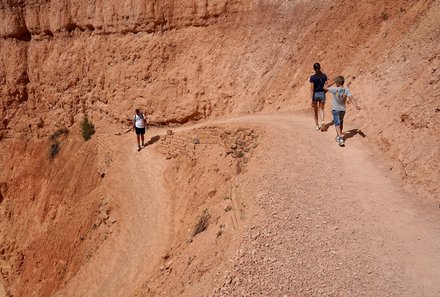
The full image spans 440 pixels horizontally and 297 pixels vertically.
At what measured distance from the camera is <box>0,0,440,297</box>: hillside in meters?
7.55

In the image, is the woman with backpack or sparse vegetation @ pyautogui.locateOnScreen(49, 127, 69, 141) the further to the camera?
sparse vegetation @ pyautogui.locateOnScreen(49, 127, 69, 141)

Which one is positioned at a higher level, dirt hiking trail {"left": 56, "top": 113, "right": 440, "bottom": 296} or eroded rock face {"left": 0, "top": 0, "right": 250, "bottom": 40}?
eroded rock face {"left": 0, "top": 0, "right": 250, "bottom": 40}

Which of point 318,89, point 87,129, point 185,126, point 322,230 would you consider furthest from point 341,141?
point 87,129

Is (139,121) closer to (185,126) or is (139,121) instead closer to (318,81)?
(185,126)

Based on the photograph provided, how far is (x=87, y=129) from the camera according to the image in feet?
60.6

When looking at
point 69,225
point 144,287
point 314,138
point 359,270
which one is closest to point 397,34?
point 314,138

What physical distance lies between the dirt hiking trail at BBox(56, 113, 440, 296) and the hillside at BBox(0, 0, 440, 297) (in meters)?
0.05

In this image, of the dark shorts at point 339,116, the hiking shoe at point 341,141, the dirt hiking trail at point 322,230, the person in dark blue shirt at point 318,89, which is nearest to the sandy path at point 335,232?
the dirt hiking trail at point 322,230

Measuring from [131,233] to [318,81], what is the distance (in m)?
6.72

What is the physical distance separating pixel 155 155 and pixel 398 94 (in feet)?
26.4

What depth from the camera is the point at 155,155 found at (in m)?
14.5

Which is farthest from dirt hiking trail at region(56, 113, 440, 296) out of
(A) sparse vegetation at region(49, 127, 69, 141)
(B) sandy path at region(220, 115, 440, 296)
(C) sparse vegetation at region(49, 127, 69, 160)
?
(A) sparse vegetation at region(49, 127, 69, 141)

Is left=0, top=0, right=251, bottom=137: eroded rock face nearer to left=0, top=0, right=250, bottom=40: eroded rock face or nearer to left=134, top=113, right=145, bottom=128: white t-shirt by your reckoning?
left=0, top=0, right=250, bottom=40: eroded rock face

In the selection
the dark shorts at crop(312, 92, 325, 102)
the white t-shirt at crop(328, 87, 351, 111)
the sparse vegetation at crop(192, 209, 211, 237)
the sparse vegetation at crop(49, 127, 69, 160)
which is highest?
the white t-shirt at crop(328, 87, 351, 111)
